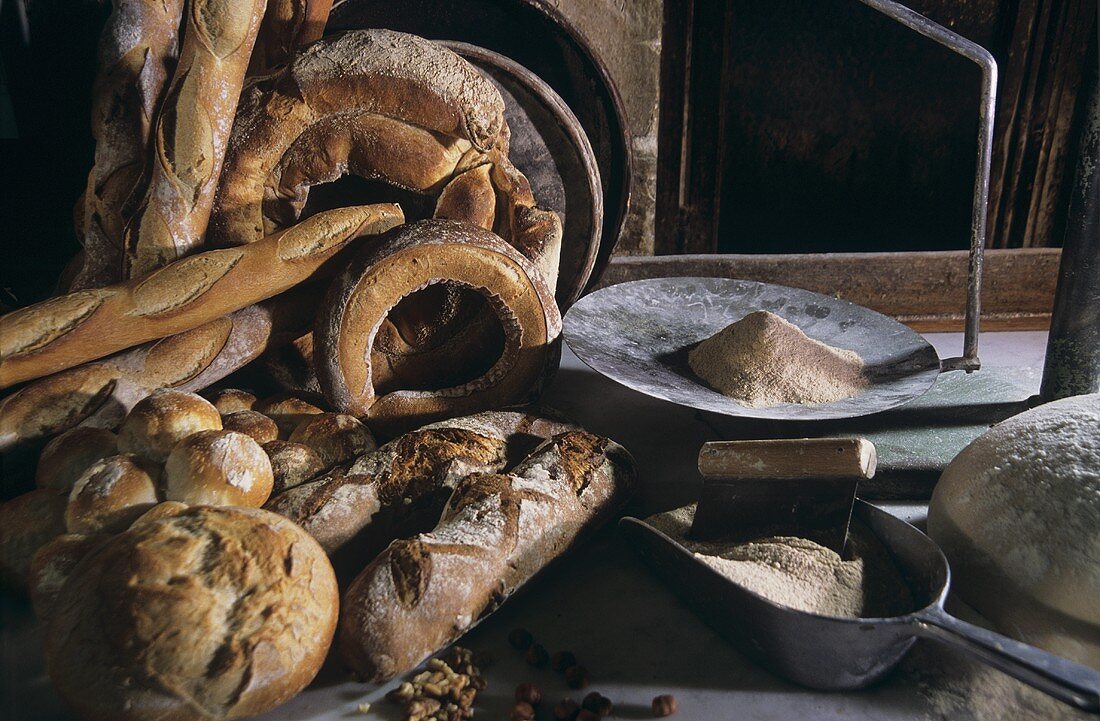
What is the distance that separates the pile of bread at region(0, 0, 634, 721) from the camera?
0.93 meters

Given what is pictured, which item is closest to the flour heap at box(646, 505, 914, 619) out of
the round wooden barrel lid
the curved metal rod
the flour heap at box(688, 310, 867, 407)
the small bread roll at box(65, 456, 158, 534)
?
the flour heap at box(688, 310, 867, 407)

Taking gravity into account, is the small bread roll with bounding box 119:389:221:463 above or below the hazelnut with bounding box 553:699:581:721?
above

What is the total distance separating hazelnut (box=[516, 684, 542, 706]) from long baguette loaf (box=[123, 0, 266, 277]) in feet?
3.85

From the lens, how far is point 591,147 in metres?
2.36

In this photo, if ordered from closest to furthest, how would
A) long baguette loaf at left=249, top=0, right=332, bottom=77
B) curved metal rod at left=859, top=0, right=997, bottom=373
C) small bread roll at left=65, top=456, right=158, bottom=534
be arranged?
small bread roll at left=65, top=456, right=158, bottom=534 < curved metal rod at left=859, top=0, right=997, bottom=373 < long baguette loaf at left=249, top=0, right=332, bottom=77

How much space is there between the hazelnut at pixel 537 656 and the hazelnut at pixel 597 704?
9 cm

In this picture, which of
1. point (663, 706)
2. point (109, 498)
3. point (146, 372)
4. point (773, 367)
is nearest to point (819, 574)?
point (663, 706)

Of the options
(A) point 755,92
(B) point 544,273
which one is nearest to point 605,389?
(B) point 544,273

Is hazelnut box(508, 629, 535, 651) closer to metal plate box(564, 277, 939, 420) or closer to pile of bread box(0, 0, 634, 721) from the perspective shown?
pile of bread box(0, 0, 634, 721)

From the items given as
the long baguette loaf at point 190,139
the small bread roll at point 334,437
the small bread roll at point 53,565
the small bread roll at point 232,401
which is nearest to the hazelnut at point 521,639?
the small bread roll at point 334,437

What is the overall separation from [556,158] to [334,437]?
122cm

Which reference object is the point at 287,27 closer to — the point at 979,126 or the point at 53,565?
the point at 53,565

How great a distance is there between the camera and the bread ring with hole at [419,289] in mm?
1559

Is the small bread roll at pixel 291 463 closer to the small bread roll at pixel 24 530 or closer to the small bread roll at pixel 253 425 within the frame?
the small bread roll at pixel 253 425
